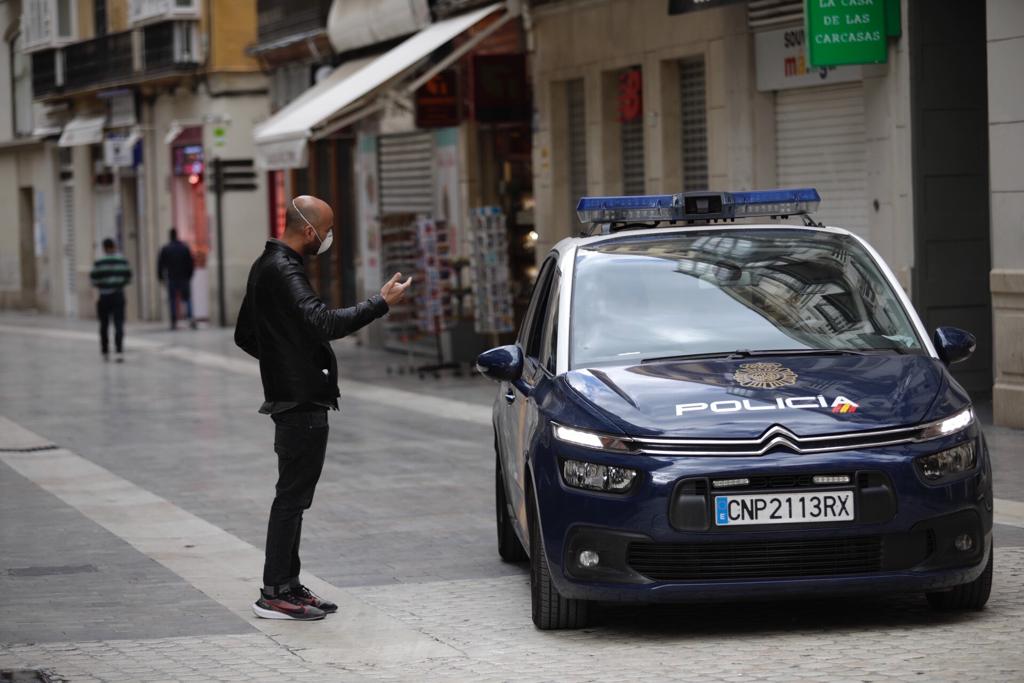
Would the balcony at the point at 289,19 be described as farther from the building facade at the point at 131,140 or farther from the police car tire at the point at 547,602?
the police car tire at the point at 547,602

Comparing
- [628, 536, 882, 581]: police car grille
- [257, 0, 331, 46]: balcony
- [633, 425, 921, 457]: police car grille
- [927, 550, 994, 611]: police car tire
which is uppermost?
[257, 0, 331, 46]: balcony

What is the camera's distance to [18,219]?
174 feet

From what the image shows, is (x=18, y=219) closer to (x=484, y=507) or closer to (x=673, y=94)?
(x=673, y=94)

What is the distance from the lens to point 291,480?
8445 mm

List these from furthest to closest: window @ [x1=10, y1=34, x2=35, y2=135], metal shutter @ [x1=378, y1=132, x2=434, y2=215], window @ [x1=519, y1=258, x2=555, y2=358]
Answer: window @ [x1=10, y1=34, x2=35, y2=135] < metal shutter @ [x1=378, y1=132, x2=434, y2=215] < window @ [x1=519, y1=258, x2=555, y2=358]

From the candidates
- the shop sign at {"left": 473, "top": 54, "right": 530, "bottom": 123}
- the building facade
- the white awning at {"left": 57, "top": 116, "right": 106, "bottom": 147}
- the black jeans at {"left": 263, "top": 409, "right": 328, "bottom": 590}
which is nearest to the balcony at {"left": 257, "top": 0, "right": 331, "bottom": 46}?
the building facade

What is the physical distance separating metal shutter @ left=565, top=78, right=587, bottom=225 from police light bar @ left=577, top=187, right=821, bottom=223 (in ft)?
51.0

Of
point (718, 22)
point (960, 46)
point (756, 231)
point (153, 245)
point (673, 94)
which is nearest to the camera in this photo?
point (756, 231)

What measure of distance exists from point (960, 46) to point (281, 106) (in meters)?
21.1

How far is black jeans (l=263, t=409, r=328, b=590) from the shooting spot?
27.5ft

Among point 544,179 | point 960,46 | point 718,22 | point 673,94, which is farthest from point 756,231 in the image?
point 544,179

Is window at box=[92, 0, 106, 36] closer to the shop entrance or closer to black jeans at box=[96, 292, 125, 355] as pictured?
black jeans at box=[96, 292, 125, 355]

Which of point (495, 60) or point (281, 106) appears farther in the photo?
point (281, 106)

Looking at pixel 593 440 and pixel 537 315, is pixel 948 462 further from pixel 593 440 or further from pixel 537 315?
pixel 537 315
